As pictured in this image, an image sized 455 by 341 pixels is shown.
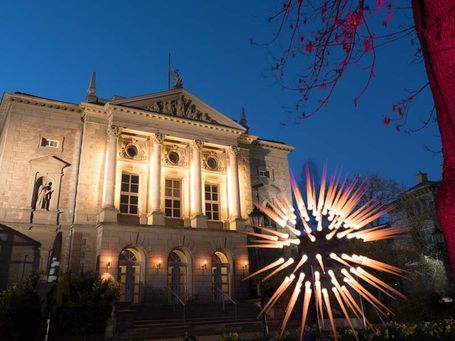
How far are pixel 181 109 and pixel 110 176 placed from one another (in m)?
7.95

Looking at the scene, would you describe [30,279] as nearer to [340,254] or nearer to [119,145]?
[119,145]

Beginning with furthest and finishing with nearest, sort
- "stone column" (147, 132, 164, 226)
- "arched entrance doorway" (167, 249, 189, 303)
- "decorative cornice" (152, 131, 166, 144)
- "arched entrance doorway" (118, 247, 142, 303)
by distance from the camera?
1. "decorative cornice" (152, 131, 166, 144)
2. "stone column" (147, 132, 164, 226)
3. "arched entrance doorway" (167, 249, 189, 303)
4. "arched entrance doorway" (118, 247, 142, 303)

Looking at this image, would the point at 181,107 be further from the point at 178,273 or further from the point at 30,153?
the point at 178,273

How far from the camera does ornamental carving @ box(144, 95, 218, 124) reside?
29.1 meters

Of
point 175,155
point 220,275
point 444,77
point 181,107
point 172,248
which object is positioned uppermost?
point 181,107

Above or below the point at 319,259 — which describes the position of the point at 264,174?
above

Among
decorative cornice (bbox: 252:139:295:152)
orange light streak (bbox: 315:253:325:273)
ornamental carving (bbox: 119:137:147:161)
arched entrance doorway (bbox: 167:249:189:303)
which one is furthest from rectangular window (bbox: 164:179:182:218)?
orange light streak (bbox: 315:253:325:273)

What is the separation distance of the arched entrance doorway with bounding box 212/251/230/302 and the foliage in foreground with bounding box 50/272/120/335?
319 inches

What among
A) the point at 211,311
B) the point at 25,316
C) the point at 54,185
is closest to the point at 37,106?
the point at 54,185

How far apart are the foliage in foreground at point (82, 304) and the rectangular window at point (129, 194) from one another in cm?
679

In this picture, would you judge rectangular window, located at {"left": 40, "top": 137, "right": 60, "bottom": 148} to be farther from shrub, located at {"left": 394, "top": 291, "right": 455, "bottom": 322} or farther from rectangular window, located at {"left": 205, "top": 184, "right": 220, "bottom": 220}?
shrub, located at {"left": 394, "top": 291, "right": 455, "bottom": 322}

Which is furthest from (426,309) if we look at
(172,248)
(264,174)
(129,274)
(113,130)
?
(113,130)

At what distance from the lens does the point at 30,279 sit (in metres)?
19.0

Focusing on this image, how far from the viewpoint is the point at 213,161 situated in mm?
31219
